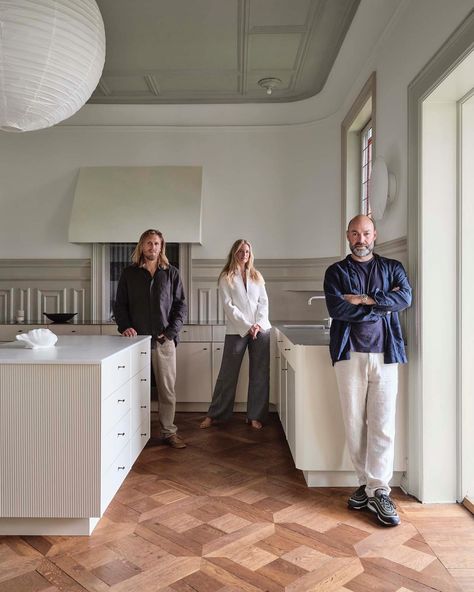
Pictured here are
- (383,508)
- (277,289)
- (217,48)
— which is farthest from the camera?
(277,289)

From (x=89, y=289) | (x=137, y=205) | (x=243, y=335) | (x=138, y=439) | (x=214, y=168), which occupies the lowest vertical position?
(x=138, y=439)

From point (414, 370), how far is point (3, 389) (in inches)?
77.1

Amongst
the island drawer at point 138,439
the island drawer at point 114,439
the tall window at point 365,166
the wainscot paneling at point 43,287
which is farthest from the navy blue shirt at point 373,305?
the wainscot paneling at point 43,287

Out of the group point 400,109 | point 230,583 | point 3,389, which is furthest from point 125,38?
point 230,583

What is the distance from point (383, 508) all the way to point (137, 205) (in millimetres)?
3391

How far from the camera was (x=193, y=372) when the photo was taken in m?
4.61

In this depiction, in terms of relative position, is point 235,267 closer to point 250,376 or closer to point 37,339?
point 250,376

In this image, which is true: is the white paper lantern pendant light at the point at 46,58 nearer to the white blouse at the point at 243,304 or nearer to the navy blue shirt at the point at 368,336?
the navy blue shirt at the point at 368,336

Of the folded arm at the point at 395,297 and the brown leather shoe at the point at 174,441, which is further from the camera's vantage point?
the brown leather shoe at the point at 174,441

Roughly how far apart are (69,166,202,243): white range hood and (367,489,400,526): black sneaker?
2.88 m

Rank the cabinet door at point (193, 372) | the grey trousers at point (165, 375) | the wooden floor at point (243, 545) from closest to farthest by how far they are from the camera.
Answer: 1. the wooden floor at point (243, 545)
2. the grey trousers at point (165, 375)
3. the cabinet door at point (193, 372)

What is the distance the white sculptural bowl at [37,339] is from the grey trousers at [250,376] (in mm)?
1812

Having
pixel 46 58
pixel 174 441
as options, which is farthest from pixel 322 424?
pixel 46 58

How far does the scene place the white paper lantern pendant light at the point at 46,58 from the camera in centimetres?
202
